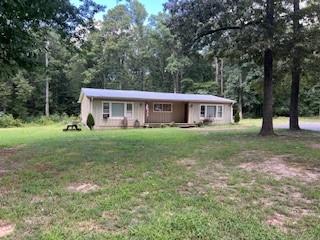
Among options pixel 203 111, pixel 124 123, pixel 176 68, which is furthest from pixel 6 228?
pixel 176 68

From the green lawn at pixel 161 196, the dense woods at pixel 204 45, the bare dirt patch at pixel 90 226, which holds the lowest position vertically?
the bare dirt patch at pixel 90 226

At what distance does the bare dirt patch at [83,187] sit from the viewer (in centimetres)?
601

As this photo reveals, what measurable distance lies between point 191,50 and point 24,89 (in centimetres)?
2594

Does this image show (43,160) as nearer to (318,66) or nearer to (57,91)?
(318,66)

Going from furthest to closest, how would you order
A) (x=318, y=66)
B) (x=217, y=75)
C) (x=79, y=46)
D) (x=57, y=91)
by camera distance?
(x=217, y=75) < (x=57, y=91) < (x=318, y=66) < (x=79, y=46)

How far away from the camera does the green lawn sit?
426 centimetres

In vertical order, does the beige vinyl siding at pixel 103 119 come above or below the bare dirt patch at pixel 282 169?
above

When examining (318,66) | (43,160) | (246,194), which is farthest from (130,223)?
(318,66)

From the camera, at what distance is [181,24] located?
15328 mm

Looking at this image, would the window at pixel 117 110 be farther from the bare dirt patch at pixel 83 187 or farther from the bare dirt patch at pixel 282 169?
the bare dirt patch at pixel 83 187

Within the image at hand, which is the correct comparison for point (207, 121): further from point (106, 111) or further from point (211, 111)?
point (106, 111)

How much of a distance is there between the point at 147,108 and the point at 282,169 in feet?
63.0

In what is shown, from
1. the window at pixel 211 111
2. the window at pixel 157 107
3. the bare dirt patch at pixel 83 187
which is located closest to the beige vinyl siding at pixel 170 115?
the window at pixel 157 107

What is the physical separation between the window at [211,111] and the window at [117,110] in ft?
22.3
